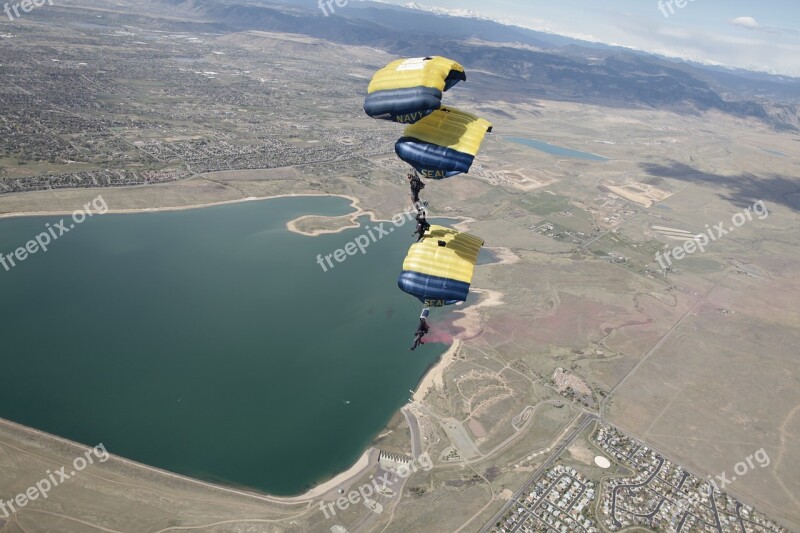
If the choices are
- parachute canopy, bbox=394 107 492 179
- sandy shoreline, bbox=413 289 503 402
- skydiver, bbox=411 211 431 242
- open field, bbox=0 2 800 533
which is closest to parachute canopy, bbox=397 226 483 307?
skydiver, bbox=411 211 431 242

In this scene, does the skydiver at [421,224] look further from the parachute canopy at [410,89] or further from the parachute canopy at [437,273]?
the parachute canopy at [410,89]

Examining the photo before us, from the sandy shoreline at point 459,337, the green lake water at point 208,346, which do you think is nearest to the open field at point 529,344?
the sandy shoreline at point 459,337

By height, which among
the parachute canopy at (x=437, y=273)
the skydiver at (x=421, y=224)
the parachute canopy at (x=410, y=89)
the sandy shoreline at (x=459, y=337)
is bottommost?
the sandy shoreline at (x=459, y=337)

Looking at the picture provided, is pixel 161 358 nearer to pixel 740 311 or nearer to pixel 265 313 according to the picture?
pixel 265 313

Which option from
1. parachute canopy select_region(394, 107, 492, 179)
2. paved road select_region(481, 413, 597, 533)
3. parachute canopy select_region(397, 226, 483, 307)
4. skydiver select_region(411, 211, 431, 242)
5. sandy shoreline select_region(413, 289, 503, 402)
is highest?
parachute canopy select_region(394, 107, 492, 179)

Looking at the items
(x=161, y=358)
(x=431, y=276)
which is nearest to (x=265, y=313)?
(x=161, y=358)

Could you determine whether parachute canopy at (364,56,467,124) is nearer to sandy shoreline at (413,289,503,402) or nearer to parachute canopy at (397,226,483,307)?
parachute canopy at (397,226,483,307)

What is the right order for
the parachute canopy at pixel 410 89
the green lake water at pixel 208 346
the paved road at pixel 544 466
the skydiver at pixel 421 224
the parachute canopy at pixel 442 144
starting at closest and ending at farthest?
the parachute canopy at pixel 410 89
the parachute canopy at pixel 442 144
the skydiver at pixel 421 224
the paved road at pixel 544 466
the green lake water at pixel 208 346

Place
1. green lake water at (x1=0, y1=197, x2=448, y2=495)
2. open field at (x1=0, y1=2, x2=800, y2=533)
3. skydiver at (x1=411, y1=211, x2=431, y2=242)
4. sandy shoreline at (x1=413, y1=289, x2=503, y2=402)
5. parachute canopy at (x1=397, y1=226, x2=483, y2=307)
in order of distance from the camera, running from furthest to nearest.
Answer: sandy shoreline at (x1=413, y1=289, x2=503, y2=402) → green lake water at (x1=0, y1=197, x2=448, y2=495) → open field at (x1=0, y1=2, x2=800, y2=533) → skydiver at (x1=411, y1=211, x2=431, y2=242) → parachute canopy at (x1=397, y1=226, x2=483, y2=307)
